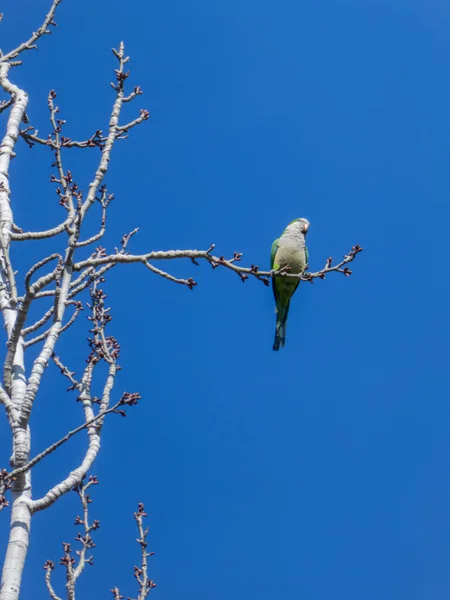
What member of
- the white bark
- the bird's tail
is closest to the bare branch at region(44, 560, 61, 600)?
the white bark

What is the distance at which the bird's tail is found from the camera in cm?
1187

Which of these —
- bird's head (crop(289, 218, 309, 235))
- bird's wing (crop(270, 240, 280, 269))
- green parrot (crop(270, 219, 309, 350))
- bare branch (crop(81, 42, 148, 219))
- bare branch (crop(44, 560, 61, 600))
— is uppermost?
bird's head (crop(289, 218, 309, 235))

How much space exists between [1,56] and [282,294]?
5.72m

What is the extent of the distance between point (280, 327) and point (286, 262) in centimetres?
113

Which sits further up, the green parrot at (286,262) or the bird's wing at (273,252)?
the bird's wing at (273,252)

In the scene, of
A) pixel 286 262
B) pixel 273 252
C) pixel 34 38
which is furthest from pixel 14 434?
pixel 273 252

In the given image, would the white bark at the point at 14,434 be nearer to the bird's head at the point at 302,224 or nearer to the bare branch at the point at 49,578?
the bare branch at the point at 49,578

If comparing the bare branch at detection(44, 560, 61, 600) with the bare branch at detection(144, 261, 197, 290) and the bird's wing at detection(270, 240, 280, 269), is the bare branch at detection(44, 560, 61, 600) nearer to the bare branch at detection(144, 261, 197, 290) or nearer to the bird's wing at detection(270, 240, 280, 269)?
the bare branch at detection(144, 261, 197, 290)

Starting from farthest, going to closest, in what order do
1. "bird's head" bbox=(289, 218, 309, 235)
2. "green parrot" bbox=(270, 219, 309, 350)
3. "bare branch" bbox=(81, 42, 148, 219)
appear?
"bird's head" bbox=(289, 218, 309, 235) → "green parrot" bbox=(270, 219, 309, 350) → "bare branch" bbox=(81, 42, 148, 219)

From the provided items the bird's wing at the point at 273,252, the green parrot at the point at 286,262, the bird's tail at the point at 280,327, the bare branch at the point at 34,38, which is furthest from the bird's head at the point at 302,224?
the bare branch at the point at 34,38

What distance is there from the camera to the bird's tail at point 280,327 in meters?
11.9

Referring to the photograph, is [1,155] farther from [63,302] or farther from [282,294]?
[282,294]

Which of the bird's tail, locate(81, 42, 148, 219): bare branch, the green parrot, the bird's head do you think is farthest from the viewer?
the bird's head

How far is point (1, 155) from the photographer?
289 inches
